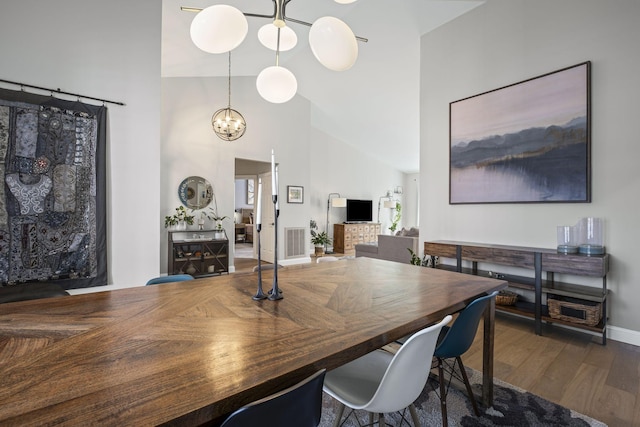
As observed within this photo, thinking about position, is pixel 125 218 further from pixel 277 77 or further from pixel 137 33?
pixel 277 77

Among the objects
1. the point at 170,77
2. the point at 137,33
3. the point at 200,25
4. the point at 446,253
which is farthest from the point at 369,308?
the point at 170,77

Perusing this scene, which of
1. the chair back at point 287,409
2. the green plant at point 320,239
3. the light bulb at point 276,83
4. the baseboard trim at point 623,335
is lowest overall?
the baseboard trim at point 623,335

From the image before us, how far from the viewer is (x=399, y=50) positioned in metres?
4.56

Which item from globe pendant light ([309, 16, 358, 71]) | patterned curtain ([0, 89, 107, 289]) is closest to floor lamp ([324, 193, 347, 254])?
patterned curtain ([0, 89, 107, 289])

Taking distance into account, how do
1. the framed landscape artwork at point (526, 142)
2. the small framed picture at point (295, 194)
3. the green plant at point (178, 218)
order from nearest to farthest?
the framed landscape artwork at point (526, 142) → the green plant at point (178, 218) → the small framed picture at point (295, 194)

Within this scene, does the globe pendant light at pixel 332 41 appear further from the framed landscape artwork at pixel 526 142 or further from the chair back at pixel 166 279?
the framed landscape artwork at pixel 526 142

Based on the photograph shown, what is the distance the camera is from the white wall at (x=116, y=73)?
253 cm

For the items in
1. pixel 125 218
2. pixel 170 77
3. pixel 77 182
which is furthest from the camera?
pixel 170 77

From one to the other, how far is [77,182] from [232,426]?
9.62ft

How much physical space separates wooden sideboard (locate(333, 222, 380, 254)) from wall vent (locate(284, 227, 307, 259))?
1.71 meters

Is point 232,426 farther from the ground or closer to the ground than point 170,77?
closer to the ground

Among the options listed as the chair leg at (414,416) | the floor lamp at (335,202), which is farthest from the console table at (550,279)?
the floor lamp at (335,202)

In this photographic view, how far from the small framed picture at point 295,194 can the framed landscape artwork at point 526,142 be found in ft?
11.4

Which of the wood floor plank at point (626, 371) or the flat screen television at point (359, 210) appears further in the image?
the flat screen television at point (359, 210)
